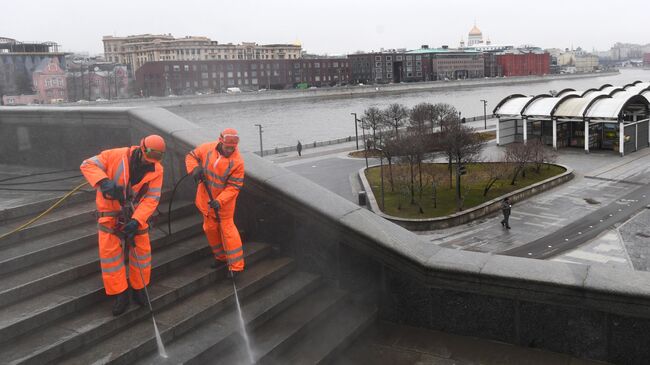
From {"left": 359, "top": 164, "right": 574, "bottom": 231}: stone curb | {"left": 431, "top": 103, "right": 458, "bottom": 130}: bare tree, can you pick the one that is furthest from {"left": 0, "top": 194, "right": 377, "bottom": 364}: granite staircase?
{"left": 431, "top": 103, "right": 458, "bottom": 130}: bare tree

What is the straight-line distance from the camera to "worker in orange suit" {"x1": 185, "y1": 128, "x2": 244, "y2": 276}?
172 inches

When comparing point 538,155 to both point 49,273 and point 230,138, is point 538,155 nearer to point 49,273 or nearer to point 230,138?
point 230,138

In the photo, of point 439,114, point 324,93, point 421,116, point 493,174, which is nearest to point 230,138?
point 493,174

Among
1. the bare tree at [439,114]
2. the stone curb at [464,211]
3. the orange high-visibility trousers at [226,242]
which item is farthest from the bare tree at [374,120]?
the orange high-visibility trousers at [226,242]

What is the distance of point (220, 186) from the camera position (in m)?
4.50

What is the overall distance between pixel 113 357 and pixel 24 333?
1.77 ft

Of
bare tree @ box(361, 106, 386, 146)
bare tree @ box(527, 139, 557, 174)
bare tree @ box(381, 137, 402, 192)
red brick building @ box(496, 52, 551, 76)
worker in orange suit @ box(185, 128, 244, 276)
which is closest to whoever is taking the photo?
worker in orange suit @ box(185, 128, 244, 276)

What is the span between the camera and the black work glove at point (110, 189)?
147 inches

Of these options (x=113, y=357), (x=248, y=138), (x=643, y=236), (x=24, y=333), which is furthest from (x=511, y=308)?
(x=248, y=138)

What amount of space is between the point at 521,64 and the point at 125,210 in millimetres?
156690

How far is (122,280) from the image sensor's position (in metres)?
3.70

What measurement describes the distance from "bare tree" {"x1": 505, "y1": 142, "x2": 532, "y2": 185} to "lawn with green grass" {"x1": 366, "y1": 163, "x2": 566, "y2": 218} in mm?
228

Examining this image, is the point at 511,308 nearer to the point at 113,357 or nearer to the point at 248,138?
the point at 113,357

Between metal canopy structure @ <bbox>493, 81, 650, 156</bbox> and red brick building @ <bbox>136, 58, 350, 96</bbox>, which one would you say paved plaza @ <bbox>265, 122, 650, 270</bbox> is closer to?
metal canopy structure @ <bbox>493, 81, 650, 156</bbox>
